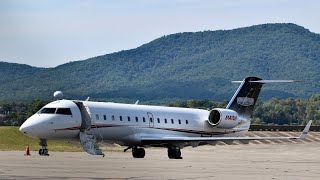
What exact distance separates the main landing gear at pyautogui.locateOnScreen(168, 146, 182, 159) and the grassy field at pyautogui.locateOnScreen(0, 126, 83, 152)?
41.5ft

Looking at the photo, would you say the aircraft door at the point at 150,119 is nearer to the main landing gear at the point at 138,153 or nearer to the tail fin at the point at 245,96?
the main landing gear at the point at 138,153

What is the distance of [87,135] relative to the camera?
55125 millimetres

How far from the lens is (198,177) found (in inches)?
1335

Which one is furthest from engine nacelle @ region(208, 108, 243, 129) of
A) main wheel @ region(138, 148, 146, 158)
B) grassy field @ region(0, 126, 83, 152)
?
grassy field @ region(0, 126, 83, 152)

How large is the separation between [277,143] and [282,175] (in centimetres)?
4995

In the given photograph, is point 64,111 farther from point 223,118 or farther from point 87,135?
point 223,118

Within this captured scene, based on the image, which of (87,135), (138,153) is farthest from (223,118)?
(87,135)

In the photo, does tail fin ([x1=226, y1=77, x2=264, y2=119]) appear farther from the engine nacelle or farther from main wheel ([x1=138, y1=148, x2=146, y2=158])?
main wheel ([x1=138, y1=148, x2=146, y2=158])

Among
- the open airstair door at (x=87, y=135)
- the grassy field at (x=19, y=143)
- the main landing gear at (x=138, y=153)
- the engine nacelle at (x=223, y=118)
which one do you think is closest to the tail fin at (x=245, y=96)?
the engine nacelle at (x=223, y=118)

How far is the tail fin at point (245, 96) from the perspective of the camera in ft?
217

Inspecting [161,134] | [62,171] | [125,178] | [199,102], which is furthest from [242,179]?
[199,102]

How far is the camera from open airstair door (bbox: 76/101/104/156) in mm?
54344

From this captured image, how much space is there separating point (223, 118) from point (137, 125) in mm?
7658

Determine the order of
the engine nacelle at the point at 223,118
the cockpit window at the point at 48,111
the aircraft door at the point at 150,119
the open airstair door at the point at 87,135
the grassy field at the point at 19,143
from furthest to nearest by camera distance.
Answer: the grassy field at the point at 19,143
the engine nacelle at the point at 223,118
the aircraft door at the point at 150,119
the cockpit window at the point at 48,111
the open airstair door at the point at 87,135
